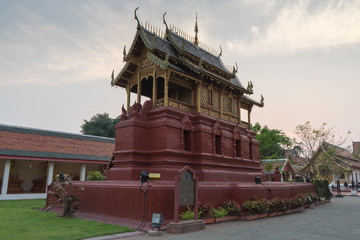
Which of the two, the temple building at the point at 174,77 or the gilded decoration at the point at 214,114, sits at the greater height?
the temple building at the point at 174,77

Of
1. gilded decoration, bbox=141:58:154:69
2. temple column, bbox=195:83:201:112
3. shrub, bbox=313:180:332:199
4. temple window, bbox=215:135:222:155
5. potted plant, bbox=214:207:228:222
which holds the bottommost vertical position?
potted plant, bbox=214:207:228:222

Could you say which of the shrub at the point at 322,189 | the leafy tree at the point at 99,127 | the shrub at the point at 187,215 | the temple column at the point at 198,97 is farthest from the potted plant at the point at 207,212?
the leafy tree at the point at 99,127

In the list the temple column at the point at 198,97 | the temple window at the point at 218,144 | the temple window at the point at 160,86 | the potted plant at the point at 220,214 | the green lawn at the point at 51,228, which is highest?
the temple window at the point at 160,86

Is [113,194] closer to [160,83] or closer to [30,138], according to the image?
[160,83]

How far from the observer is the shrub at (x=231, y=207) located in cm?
1262

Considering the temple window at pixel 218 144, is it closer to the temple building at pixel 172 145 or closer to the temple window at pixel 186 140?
the temple building at pixel 172 145

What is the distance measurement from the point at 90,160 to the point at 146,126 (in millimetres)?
14086

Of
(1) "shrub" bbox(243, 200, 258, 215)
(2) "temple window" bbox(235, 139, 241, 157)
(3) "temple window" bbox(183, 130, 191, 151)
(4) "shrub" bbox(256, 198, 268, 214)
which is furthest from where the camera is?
(2) "temple window" bbox(235, 139, 241, 157)

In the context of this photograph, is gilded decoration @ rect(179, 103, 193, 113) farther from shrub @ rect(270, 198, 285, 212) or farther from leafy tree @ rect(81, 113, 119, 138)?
leafy tree @ rect(81, 113, 119, 138)

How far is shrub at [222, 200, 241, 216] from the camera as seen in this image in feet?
41.4

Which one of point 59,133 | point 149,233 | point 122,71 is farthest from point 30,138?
point 149,233

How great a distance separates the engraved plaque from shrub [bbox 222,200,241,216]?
110 inches

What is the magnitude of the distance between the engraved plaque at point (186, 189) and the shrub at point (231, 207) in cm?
280

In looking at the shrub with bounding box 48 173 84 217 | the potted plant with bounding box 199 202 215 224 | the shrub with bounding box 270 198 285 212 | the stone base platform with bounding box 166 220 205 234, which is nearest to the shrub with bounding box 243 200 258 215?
the shrub with bounding box 270 198 285 212
